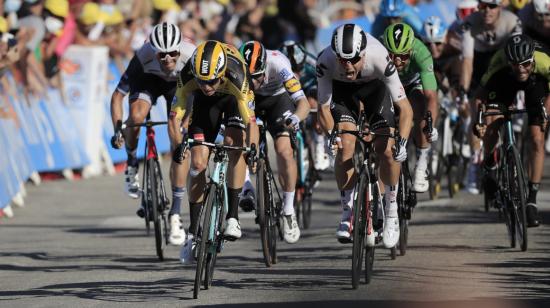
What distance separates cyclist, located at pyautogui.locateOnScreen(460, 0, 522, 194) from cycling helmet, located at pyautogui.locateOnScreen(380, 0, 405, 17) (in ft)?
2.25

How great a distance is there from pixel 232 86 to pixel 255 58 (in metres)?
1.27

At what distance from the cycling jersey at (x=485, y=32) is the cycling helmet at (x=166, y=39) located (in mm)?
4232

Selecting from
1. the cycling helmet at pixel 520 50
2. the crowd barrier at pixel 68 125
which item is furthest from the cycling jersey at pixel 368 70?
the crowd barrier at pixel 68 125

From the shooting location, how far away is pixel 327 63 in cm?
1199

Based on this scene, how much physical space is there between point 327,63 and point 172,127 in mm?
1249

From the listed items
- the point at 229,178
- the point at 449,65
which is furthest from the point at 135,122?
the point at 449,65

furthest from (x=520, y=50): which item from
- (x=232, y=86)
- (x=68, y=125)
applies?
(x=68, y=125)

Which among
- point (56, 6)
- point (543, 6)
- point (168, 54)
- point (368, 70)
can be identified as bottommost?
point (368, 70)

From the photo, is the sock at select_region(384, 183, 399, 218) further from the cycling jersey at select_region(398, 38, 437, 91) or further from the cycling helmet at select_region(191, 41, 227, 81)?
the cycling helmet at select_region(191, 41, 227, 81)

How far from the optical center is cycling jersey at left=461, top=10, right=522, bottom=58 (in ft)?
54.0

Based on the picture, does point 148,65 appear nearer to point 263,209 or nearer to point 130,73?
point 130,73

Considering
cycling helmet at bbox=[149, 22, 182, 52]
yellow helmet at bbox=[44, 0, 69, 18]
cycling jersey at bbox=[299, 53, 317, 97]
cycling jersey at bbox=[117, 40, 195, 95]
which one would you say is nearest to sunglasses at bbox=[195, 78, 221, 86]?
cycling helmet at bbox=[149, 22, 182, 52]

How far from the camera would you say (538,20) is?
16.7 metres

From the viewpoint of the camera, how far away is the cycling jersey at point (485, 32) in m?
16.5
